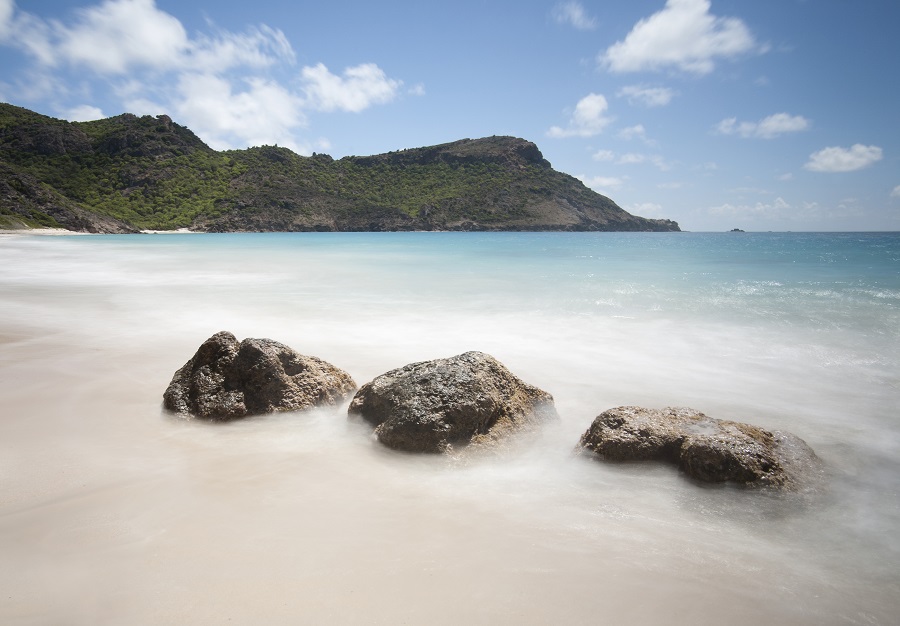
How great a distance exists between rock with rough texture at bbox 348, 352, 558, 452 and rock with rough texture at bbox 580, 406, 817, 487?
0.67m

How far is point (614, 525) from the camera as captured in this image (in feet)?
8.98

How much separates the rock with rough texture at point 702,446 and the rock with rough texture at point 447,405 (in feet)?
2.20

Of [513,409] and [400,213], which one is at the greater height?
[400,213]

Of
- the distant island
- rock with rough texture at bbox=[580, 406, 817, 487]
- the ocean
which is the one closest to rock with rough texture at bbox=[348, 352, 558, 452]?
the ocean

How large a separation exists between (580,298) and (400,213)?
7990cm

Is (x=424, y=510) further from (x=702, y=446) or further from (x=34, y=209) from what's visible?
(x=34, y=209)

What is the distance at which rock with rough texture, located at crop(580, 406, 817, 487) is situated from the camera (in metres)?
3.16

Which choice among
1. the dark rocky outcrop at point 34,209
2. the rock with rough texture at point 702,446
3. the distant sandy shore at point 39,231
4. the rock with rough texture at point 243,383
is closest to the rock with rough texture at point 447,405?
the rock with rough texture at point 243,383

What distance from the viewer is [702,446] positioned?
3.22 meters

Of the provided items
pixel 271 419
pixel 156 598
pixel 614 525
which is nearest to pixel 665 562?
pixel 614 525

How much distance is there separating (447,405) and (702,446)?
1758 millimetres

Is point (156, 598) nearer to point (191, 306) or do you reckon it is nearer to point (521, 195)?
point (191, 306)

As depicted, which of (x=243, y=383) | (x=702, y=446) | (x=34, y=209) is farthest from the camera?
(x=34, y=209)

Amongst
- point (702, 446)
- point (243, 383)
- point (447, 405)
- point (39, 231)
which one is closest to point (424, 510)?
point (447, 405)
